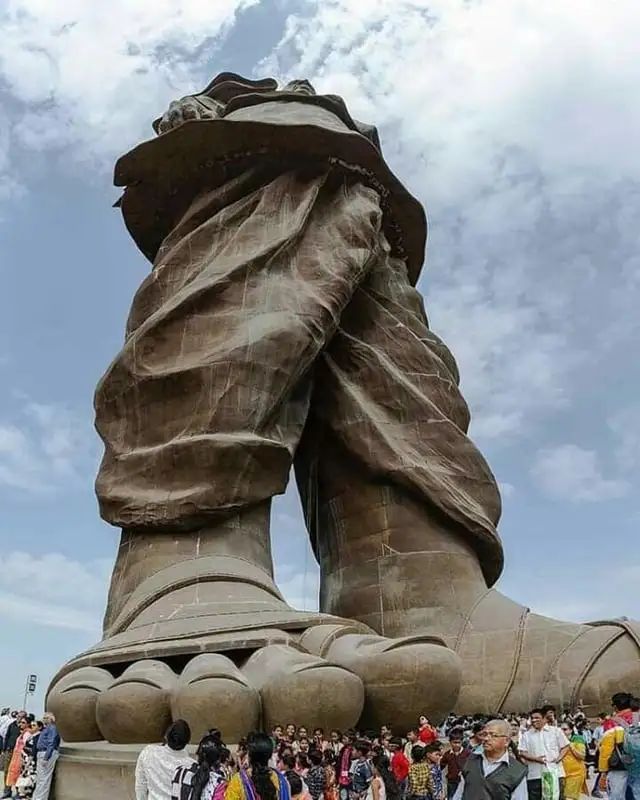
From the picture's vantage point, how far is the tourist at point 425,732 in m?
6.44

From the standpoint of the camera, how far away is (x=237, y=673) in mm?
6387

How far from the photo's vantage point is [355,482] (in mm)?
10812

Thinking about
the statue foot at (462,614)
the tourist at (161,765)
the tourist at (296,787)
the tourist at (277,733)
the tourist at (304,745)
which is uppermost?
the statue foot at (462,614)

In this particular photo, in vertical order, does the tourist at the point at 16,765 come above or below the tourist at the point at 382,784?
above

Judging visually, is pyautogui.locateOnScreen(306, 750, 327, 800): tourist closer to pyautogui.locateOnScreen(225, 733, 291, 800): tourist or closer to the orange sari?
pyautogui.locateOnScreen(225, 733, 291, 800): tourist

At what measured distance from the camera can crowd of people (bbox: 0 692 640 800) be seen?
3.29 m

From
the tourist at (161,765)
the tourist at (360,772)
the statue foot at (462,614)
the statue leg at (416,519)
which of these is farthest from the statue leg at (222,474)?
the tourist at (161,765)

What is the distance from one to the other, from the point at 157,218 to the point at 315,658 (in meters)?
7.03

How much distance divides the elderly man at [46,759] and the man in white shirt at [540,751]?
307cm

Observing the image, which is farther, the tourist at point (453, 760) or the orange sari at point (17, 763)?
the orange sari at point (17, 763)

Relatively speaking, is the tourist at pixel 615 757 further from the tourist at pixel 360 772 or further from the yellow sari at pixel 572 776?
the tourist at pixel 360 772

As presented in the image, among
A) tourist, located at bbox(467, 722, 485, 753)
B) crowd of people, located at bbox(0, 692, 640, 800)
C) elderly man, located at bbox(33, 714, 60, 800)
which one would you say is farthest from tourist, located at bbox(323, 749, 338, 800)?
elderly man, located at bbox(33, 714, 60, 800)

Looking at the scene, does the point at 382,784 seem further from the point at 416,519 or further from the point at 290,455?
the point at 416,519

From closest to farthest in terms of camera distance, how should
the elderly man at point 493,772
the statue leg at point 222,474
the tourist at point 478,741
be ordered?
the elderly man at point 493,772 → the tourist at point 478,741 → the statue leg at point 222,474
